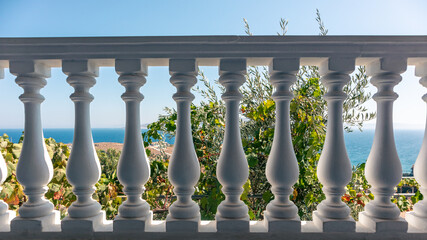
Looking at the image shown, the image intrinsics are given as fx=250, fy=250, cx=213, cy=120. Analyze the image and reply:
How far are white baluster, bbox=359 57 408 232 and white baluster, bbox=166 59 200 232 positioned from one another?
0.79m

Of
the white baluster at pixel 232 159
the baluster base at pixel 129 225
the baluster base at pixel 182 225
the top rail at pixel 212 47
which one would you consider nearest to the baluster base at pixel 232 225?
the white baluster at pixel 232 159

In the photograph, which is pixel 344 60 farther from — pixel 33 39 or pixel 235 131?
pixel 33 39

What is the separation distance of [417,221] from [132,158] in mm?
1317

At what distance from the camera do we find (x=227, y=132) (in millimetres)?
1127

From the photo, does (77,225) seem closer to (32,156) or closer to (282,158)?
(32,156)

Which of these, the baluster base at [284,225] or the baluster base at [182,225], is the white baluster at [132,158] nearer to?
the baluster base at [182,225]

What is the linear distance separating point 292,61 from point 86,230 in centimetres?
117

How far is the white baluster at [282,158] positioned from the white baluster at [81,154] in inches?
31.6

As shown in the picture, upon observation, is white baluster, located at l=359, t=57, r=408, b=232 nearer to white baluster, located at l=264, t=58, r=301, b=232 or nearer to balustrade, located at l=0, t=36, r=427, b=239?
balustrade, located at l=0, t=36, r=427, b=239

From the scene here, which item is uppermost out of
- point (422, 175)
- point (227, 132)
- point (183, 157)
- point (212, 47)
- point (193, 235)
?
point (212, 47)

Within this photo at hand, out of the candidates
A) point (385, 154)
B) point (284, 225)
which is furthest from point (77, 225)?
point (385, 154)

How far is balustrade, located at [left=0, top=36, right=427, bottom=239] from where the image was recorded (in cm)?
106

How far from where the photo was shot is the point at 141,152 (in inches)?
44.9

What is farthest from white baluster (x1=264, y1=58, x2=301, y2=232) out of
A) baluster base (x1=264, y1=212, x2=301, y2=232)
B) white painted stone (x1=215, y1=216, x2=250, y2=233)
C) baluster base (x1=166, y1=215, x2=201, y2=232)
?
baluster base (x1=166, y1=215, x2=201, y2=232)
